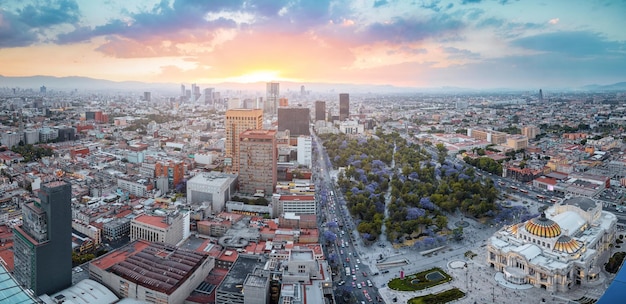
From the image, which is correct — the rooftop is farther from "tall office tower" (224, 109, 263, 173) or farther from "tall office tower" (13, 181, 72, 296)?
"tall office tower" (224, 109, 263, 173)

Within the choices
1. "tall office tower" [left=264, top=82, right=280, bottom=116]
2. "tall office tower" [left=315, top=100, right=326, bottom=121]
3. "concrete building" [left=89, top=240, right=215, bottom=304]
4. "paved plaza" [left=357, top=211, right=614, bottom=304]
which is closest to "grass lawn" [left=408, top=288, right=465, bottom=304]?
"paved plaza" [left=357, top=211, right=614, bottom=304]

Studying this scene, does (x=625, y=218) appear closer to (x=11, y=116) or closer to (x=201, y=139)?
(x=201, y=139)

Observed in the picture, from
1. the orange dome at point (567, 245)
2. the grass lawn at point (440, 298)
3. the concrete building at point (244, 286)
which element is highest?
the orange dome at point (567, 245)

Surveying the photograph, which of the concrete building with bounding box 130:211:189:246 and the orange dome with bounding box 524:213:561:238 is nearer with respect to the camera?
the orange dome with bounding box 524:213:561:238

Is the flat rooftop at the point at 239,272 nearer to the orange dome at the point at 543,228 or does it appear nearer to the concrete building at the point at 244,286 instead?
the concrete building at the point at 244,286

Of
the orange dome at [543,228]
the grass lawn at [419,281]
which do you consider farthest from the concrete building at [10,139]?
the orange dome at [543,228]

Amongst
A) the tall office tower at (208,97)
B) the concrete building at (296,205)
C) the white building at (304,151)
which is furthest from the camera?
the tall office tower at (208,97)

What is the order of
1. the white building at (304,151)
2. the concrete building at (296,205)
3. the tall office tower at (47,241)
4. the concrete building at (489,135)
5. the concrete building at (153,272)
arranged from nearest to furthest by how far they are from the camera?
the tall office tower at (47,241) → the concrete building at (153,272) → the concrete building at (296,205) → the white building at (304,151) → the concrete building at (489,135)
